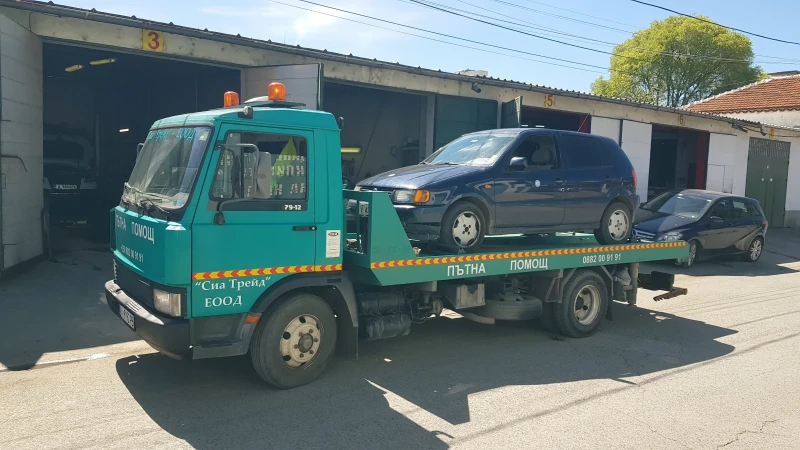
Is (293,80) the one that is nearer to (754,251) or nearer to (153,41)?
(153,41)

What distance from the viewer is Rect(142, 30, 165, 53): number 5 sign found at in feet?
35.2

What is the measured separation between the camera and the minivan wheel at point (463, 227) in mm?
6660

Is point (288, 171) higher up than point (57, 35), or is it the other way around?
point (57, 35)

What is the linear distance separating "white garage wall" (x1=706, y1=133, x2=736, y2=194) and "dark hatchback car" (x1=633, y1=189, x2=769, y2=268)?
21.8 feet

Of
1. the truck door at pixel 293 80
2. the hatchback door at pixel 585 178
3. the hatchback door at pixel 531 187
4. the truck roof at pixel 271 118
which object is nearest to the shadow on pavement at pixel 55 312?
the truck roof at pixel 271 118

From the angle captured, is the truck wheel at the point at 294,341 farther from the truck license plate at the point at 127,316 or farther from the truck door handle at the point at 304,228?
the truck license plate at the point at 127,316

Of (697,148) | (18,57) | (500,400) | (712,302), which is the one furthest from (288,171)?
(697,148)

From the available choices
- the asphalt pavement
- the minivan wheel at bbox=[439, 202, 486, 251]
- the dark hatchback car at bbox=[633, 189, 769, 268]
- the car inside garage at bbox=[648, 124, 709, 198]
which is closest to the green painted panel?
the car inside garage at bbox=[648, 124, 709, 198]

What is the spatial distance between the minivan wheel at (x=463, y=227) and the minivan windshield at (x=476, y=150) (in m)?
0.70

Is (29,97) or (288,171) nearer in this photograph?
(288,171)

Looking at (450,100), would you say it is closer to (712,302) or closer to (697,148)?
(712,302)

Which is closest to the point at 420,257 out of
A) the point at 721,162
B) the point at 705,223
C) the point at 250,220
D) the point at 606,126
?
the point at 250,220

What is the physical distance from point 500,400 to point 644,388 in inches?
59.9

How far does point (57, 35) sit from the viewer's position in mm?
10031
